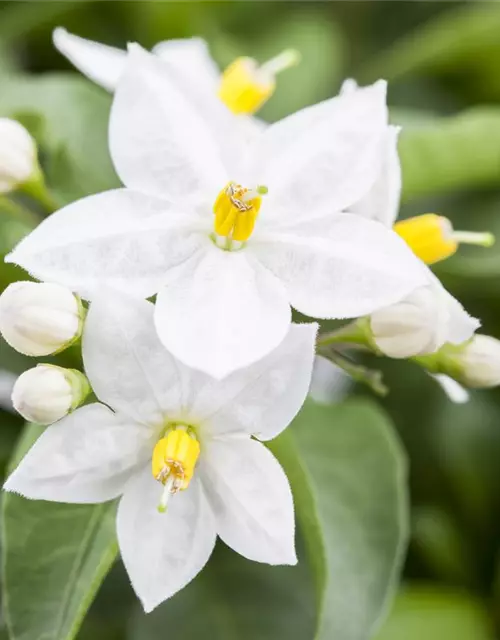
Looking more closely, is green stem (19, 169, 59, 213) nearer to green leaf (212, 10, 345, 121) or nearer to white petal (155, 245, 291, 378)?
white petal (155, 245, 291, 378)

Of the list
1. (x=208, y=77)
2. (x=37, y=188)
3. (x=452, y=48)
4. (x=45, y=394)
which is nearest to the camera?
(x=45, y=394)

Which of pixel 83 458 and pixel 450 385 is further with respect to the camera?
pixel 450 385

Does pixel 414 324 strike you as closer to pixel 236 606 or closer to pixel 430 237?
pixel 430 237

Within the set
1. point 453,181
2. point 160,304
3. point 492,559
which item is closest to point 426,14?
point 453,181

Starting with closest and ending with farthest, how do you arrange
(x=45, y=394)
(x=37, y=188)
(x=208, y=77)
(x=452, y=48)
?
(x=45, y=394), (x=37, y=188), (x=208, y=77), (x=452, y=48)

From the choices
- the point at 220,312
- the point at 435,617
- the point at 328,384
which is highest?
the point at 220,312

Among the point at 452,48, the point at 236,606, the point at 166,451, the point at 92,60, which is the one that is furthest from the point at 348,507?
the point at 452,48

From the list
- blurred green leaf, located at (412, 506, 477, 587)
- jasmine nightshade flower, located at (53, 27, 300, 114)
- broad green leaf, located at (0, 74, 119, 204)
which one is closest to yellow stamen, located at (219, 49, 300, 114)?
jasmine nightshade flower, located at (53, 27, 300, 114)
